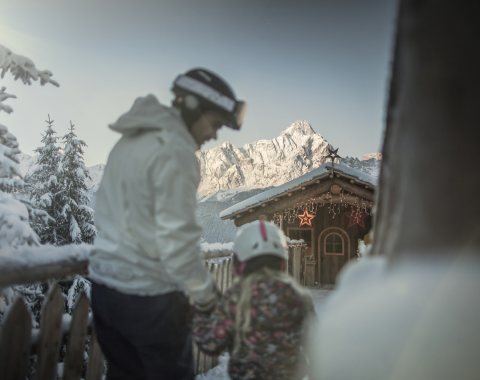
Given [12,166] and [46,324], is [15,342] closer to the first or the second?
[46,324]

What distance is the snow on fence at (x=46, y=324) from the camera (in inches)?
79.7

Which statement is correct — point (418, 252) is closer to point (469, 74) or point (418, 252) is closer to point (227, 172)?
point (469, 74)

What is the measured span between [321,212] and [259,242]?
52.2 feet

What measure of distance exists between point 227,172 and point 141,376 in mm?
135793

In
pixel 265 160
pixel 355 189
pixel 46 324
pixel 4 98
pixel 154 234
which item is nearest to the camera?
pixel 154 234

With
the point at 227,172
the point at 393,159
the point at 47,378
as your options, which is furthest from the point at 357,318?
the point at 227,172

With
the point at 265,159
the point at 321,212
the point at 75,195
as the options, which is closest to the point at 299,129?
the point at 265,159

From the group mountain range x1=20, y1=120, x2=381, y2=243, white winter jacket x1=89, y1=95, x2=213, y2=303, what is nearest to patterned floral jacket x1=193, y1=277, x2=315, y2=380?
white winter jacket x1=89, y1=95, x2=213, y2=303

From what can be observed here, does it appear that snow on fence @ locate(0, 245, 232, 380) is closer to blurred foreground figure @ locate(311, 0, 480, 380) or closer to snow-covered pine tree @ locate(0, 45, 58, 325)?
blurred foreground figure @ locate(311, 0, 480, 380)

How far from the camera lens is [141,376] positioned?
6.43 feet

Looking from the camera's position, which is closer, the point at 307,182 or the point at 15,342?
the point at 15,342

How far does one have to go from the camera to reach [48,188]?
1780 centimetres

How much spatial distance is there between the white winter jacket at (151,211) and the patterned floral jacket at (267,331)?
358 millimetres

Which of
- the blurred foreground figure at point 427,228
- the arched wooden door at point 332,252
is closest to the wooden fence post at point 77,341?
the blurred foreground figure at point 427,228
